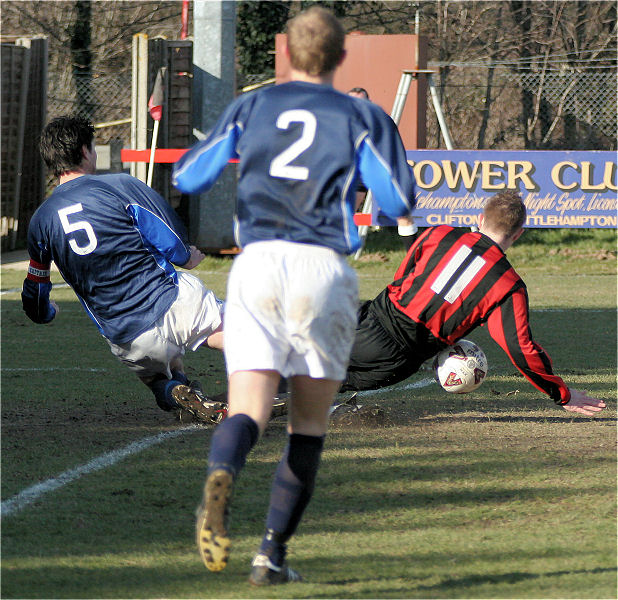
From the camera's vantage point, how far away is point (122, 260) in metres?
5.45

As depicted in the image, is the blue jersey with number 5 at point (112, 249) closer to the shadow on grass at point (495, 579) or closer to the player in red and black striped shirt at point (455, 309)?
the player in red and black striped shirt at point (455, 309)

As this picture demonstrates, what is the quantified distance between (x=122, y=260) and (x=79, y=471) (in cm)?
127

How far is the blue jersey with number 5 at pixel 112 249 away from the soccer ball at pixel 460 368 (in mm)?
1543

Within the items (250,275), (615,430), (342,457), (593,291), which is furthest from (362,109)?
(593,291)

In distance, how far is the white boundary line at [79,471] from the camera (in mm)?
4176

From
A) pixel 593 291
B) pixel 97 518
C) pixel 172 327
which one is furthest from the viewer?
pixel 593 291

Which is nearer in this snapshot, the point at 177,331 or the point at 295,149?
the point at 295,149

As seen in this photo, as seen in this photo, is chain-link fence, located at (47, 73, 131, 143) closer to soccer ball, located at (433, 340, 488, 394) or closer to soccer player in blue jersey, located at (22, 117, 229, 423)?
soccer player in blue jersey, located at (22, 117, 229, 423)

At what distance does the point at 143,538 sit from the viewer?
147 inches

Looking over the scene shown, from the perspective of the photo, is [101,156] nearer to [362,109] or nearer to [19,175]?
[19,175]

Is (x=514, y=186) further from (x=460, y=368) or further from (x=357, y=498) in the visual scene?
(x=357, y=498)

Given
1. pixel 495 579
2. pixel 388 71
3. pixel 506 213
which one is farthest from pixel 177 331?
pixel 388 71

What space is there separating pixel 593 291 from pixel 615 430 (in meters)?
6.71

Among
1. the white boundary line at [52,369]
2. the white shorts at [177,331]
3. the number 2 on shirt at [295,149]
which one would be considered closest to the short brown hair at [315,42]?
the number 2 on shirt at [295,149]
